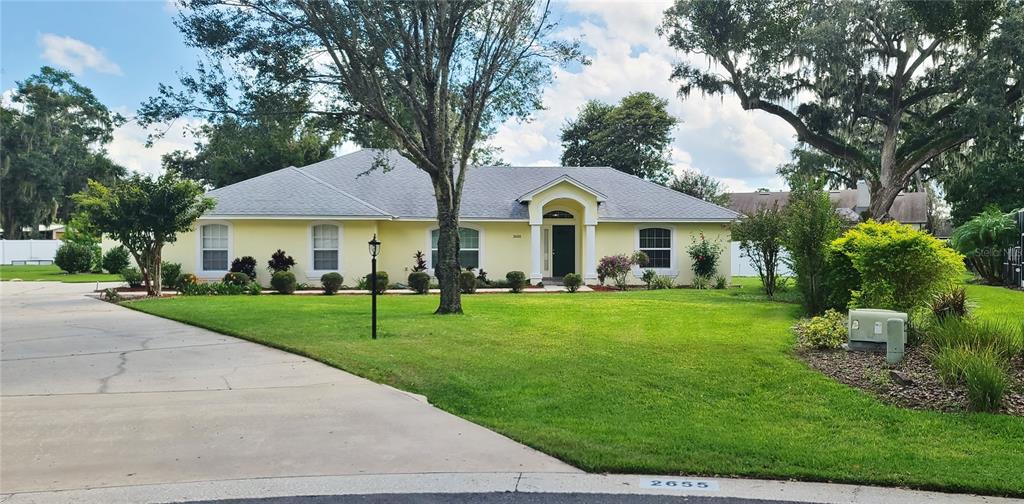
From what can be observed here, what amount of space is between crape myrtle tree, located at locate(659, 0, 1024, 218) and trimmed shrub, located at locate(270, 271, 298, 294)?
56.1 feet

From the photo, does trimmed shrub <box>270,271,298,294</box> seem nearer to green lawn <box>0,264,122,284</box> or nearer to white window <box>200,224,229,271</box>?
white window <box>200,224,229,271</box>

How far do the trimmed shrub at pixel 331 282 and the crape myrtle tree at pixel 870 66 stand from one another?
1602 cm

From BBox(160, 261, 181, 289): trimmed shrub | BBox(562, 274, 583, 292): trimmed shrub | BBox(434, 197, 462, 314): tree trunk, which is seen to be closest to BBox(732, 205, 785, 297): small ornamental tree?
BBox(562, 274, 583, 292): trimmed shrub

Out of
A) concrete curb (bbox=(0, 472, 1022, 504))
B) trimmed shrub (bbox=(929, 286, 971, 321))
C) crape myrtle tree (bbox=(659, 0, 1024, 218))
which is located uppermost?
crape myrtle tree (bbox=(659, 0, 1024, 218))

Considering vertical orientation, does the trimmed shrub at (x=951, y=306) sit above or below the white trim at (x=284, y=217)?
below

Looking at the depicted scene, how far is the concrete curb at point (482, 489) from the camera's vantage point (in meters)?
4.46

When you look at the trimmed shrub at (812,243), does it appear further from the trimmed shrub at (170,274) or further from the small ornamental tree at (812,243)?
the trimmed shrub at (170,274)

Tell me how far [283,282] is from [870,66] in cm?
2279

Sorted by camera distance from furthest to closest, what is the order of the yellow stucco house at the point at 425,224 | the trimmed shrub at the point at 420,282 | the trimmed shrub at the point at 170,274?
the yellow stucco house at the point at 425,224 → the trimmed shrub at the point at 420,282 → the trimmed shrub at the point at 170,274

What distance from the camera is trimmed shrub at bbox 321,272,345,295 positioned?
20.2 m

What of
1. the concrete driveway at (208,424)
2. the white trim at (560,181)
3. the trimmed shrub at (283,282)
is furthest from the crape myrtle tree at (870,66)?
the concrete driveway at (208,424)

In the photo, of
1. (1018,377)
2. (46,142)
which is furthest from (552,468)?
(46,142)

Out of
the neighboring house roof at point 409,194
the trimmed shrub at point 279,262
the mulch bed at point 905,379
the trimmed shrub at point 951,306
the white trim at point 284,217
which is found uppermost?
the neighboring house roof at point 409,194

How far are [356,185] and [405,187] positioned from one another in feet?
5.69
